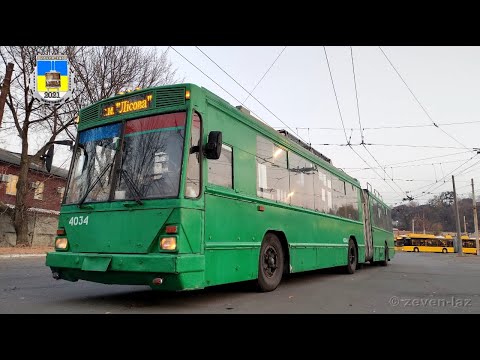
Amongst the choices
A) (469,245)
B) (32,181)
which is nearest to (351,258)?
(32,181)

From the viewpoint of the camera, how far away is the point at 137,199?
551 cm

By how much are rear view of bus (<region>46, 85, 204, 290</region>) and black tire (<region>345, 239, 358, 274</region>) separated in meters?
8.38

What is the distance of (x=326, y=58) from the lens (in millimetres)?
10359

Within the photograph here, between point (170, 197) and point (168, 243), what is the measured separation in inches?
23.6

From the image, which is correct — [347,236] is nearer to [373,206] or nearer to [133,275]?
[373,206]

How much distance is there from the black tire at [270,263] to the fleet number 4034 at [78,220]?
2.90 m

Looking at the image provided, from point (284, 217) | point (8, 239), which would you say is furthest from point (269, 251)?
point (8, 239)

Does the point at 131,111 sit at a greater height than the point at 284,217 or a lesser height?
greater

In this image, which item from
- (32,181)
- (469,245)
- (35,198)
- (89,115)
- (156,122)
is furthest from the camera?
(469,245)

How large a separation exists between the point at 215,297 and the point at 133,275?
1.98m

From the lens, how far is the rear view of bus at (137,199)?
518cm

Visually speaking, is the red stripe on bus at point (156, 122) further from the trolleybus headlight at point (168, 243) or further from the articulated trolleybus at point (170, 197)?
the trolleybus headlight at point (168, 243)

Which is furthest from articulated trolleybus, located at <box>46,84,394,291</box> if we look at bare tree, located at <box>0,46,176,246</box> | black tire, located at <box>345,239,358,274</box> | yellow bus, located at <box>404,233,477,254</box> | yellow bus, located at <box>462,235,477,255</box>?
yellow bus, located at <box>404,233,477,254</box>

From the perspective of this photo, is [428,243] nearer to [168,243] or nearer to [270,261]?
[270,261]
